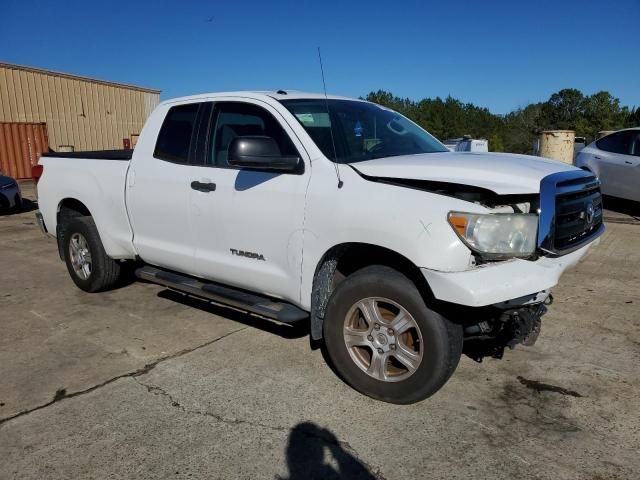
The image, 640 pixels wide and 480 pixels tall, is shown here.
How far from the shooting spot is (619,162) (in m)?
9.57

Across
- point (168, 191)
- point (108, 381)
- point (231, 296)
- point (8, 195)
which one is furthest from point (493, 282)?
point (8, 195)

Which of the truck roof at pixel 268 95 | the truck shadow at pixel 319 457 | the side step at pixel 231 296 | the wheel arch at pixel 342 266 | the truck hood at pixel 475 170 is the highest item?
the truck roof at pixel 268 95

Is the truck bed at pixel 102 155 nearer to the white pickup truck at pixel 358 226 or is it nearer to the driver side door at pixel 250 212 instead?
the white pickup truck at pixel 358 226

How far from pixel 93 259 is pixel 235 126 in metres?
2.24

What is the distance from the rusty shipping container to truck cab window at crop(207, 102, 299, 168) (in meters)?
20.4

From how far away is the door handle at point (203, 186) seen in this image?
3970mm

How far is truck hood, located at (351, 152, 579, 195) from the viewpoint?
9.37 ft

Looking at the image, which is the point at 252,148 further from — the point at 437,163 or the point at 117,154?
the point at 117,154

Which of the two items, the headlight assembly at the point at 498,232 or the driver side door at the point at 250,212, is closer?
the headlight assembly at the point at 498,232

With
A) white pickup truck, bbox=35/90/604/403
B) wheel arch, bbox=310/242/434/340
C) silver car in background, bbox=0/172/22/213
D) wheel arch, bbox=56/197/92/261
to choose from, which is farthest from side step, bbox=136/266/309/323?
silver car in background, bbox=0/172/22/213

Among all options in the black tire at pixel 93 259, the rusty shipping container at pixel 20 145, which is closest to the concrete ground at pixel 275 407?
the black tire at pixel 93 259

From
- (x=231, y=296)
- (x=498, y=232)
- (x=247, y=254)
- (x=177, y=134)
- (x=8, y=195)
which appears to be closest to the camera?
(x=498, y=232)

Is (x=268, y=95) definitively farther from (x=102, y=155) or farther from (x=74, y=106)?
(x=74, y=106)

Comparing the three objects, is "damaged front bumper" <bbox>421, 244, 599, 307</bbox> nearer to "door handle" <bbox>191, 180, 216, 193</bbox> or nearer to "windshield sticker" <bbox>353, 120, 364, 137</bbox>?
"windshield sticker" <bbox>353, 120, 364, 137</bbox>
